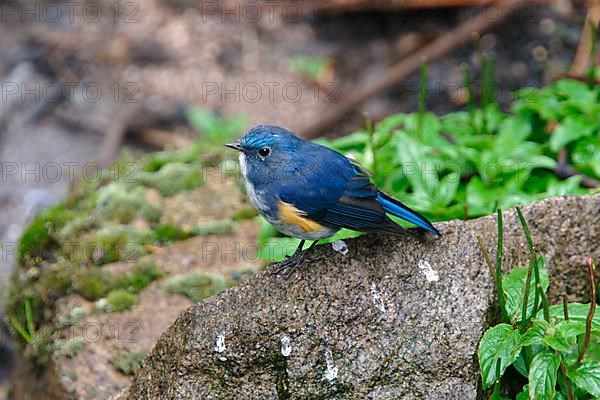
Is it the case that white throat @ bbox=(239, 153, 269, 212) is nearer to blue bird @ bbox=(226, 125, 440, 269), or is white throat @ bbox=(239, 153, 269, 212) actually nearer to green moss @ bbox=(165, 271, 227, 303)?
blue bird @ bbox=(226, 125, 440, 269)

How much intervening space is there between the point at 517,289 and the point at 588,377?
51cm

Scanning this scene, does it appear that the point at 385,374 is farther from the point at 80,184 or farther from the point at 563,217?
the point at 80,184

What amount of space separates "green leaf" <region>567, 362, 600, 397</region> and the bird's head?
1623 mm

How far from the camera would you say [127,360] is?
4.61m

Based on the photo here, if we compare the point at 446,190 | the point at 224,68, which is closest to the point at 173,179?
the point at 446,190

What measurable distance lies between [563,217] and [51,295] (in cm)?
311

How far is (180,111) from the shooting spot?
8.98 meters

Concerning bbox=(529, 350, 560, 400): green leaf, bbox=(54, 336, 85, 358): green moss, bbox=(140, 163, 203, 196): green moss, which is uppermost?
bbox=(529, 350, 560, 400): green leaf

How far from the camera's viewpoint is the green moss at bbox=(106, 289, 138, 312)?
4.93 m

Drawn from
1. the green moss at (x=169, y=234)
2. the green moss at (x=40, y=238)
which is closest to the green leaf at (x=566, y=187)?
the green moss at (x=169, y=234)

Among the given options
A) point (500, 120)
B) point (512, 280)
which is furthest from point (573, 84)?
point (512, 280)

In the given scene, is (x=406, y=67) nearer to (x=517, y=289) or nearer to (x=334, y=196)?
(x=334, y=196)

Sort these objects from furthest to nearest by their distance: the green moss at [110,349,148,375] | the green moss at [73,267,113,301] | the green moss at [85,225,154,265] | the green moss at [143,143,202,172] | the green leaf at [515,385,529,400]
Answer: the green moss at [143,143,202,172] → the green moss at [85,225,154,265] → the green moss at [73,267,113,301] → the green moss at [110,349,148,375] → the green leaf at [515,385,529,400]

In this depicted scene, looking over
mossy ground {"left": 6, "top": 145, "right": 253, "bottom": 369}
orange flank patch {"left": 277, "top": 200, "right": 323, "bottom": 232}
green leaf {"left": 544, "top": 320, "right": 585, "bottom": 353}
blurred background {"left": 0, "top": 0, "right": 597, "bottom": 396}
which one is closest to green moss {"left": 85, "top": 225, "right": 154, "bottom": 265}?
mossy ground {"left": 6, "top": 145, "right": 253, "bottom": 369}
